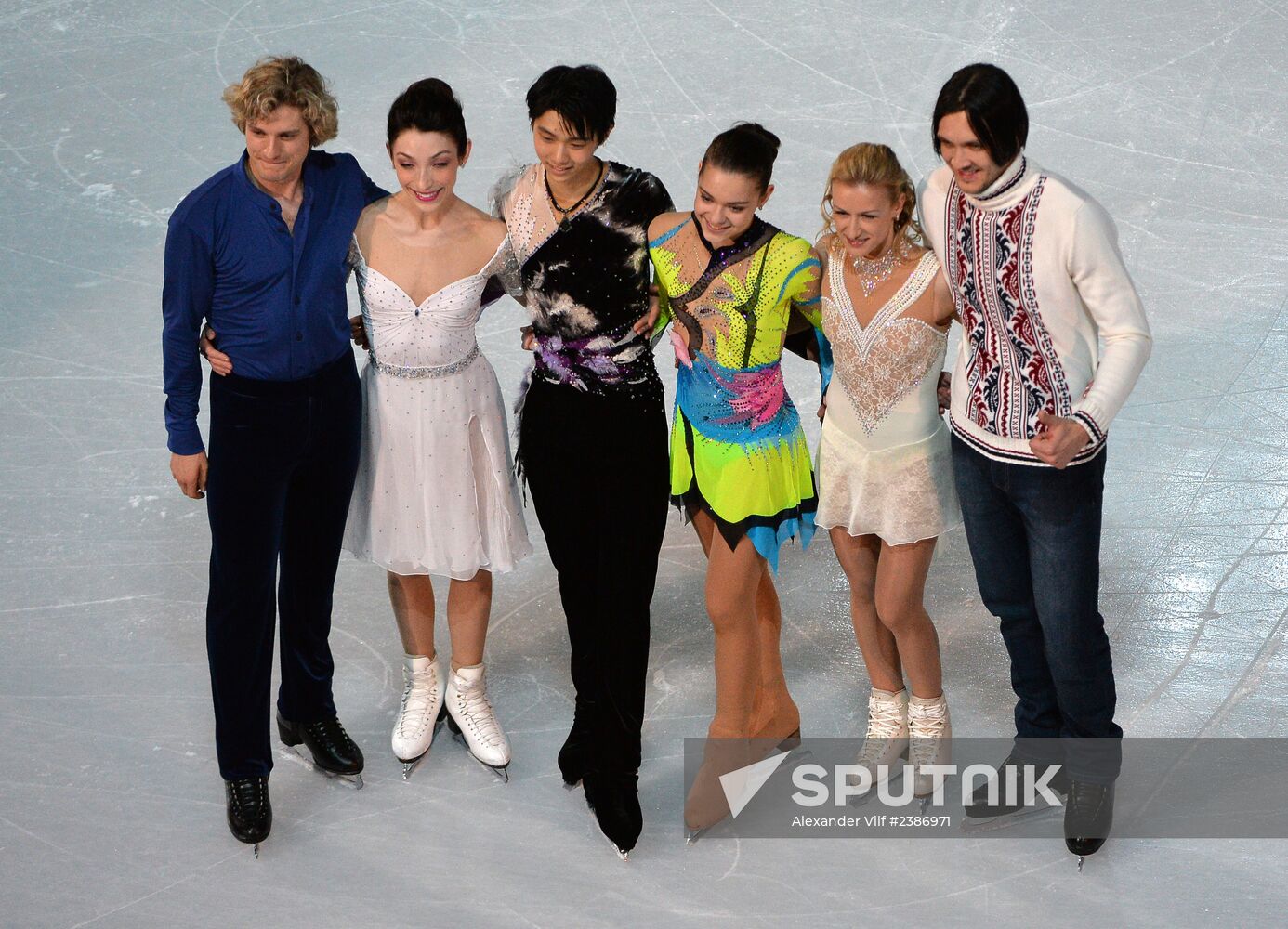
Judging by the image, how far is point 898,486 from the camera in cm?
326

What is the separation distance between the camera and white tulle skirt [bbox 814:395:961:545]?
10.7 feet

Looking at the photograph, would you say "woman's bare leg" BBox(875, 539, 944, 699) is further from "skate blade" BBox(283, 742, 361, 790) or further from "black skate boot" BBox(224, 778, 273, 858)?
"black skate boot" BBox(224, 778, 273, 858)

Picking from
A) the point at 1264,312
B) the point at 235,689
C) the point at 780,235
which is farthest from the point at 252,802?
the point at 1264,312

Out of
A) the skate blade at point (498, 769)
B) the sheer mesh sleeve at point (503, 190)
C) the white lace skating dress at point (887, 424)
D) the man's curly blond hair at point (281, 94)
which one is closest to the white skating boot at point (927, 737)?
the white lace skating dress at point (887, 424)

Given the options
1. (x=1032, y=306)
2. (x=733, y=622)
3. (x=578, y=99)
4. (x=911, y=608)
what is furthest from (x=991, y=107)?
(x=733, y=622)

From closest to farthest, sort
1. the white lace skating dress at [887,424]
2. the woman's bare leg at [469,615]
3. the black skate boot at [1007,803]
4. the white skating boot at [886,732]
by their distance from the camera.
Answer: the white lace skating dress at [887,424] → the black skate boot at [1007,803] → the white skating boot at [886,732] → the woman's bare leg at [469,615]

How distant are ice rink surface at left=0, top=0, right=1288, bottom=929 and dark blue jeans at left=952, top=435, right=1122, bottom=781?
0.30 metres

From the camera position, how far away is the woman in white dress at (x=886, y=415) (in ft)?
10.2

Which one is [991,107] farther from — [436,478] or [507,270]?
[436,478]

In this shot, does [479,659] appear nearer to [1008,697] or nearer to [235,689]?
[235,689]

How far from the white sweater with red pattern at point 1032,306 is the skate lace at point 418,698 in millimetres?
1398

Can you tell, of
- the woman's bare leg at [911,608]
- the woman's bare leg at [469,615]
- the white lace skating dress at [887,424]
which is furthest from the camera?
the woman's bare leg at [469,615]

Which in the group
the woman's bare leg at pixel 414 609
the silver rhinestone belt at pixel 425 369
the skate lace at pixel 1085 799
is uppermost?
the silver rhinestone belt at pixel 425 369

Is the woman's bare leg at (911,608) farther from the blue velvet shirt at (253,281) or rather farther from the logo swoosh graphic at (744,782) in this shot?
the blue velvet shirt at (253,281)
